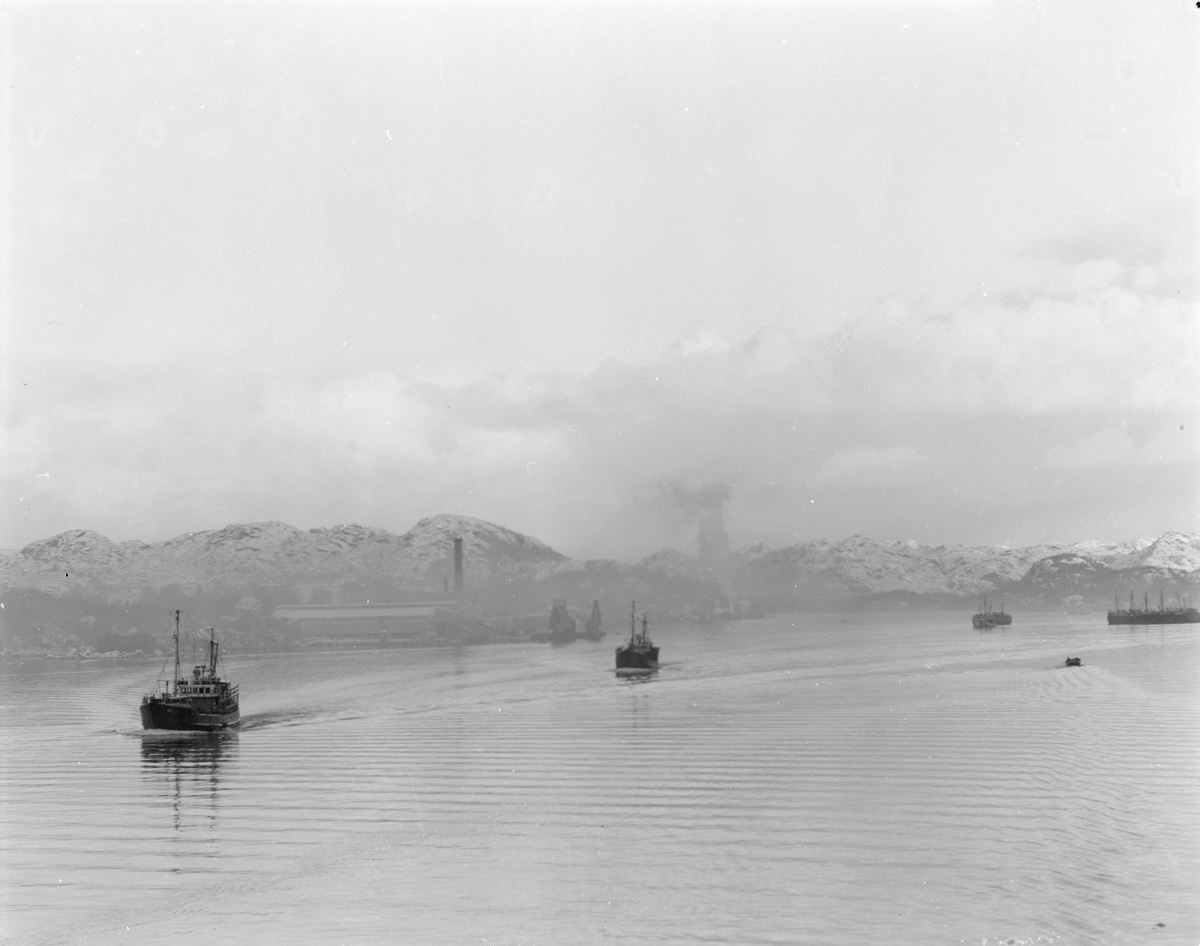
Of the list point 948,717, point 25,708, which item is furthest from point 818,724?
point 25,708

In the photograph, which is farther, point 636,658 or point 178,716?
point 636,658

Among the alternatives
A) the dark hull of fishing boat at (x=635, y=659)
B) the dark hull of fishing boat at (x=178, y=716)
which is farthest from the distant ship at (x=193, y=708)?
the dark hull of fishing boat at (x=635, y=659)

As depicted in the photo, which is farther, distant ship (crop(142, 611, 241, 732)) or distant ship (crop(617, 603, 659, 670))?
distant ship (crop(617, 603, 659, 670))

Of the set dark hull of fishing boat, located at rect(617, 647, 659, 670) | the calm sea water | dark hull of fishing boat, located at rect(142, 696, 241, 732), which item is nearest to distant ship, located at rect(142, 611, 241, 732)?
dark hull of fishing boat, located at rect(142, 696, 241, 732)

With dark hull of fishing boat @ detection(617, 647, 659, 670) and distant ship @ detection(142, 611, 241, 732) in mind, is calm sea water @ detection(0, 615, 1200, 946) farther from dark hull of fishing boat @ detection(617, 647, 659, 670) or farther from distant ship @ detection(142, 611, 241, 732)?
dark hull of fishing boat @ detection(617, 647, 659, 670)

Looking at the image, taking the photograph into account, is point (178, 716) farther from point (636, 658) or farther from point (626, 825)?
point (636, 658)

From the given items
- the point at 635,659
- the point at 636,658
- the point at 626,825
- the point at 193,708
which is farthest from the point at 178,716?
the point at 636,658

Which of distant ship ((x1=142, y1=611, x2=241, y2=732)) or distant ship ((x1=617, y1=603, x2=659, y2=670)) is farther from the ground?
distant ship ((x1=142, y1=611, x2=241, y2=732))
